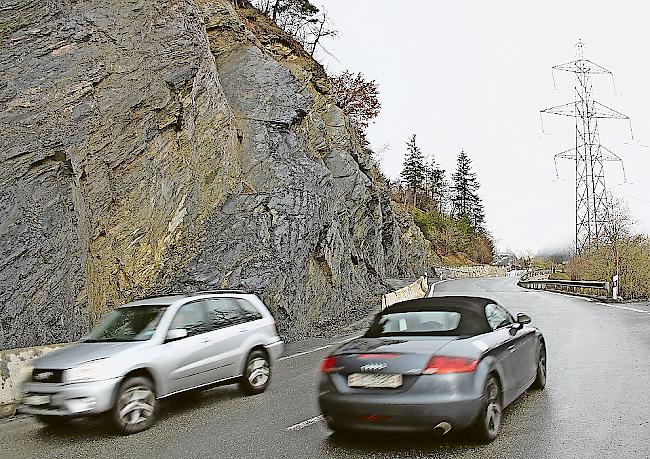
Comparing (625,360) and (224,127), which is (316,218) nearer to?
(224,127)

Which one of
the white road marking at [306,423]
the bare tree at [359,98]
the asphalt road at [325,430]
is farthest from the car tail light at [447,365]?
the bare tree at [359,98]

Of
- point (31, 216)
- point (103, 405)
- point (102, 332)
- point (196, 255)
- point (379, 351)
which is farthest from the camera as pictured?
point (196, 255)

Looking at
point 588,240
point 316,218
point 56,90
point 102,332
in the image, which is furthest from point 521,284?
point 102,332

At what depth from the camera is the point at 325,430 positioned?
308 inches

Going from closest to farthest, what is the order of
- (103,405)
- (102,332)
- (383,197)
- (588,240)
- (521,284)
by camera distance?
(103,405)
(102,332)
(588,240)
(383,197)
(521,284)

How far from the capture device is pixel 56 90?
16.1 meters

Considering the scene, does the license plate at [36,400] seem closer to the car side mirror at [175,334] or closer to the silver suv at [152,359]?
the silver suv at [152,359]

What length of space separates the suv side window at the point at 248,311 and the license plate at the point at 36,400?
11.6 feet

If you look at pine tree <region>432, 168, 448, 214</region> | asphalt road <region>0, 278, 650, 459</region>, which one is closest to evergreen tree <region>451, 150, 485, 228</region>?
pine tree <region>432, 168, 448, 214</region>

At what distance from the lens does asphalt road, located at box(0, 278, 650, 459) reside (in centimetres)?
689

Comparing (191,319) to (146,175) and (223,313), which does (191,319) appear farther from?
(146,175)

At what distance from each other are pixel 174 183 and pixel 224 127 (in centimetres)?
463

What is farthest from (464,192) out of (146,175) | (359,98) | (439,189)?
(146,175)

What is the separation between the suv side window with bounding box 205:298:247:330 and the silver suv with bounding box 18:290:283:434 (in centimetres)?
2
